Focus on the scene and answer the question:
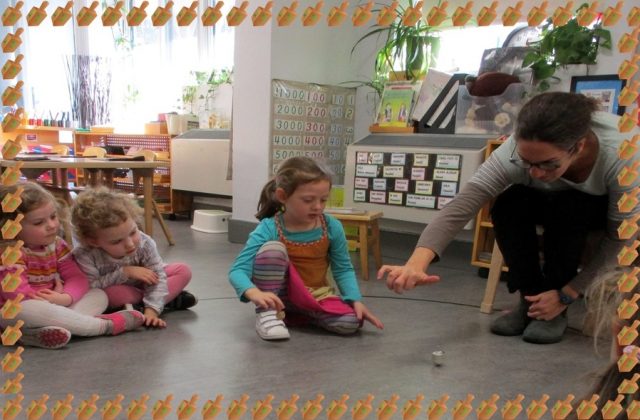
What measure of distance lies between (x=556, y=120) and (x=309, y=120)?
1769 mm

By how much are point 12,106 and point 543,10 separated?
0.41m

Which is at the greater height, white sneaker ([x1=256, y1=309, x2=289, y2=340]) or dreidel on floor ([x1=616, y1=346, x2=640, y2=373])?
dreidel on floor ([x1=616, y1=346, x2=640, y2=373])

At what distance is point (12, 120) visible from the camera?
39 cm

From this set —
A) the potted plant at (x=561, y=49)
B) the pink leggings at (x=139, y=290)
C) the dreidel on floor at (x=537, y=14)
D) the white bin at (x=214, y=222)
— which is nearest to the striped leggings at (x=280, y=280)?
the pink leggings at (x=139, y=290)

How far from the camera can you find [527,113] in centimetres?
96

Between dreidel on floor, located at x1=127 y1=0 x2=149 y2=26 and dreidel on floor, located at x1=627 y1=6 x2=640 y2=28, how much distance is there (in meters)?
0.38

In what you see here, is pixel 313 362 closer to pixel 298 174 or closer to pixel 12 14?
pixel 298 174

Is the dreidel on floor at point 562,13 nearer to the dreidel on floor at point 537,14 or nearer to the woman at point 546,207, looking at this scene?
the dreidel on floor at point 537,14

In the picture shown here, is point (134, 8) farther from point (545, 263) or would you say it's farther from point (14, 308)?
point (545, 263)

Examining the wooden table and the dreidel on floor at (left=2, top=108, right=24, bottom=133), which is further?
the wooden table

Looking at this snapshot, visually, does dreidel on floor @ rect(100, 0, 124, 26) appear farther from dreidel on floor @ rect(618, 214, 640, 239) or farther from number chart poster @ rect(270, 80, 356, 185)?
number chart poster @ rect(270, 80, 356, 185)

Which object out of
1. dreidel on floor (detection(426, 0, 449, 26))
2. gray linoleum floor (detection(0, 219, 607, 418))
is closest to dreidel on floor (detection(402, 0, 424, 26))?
dreidel on floor (detection(426, 0, 449, 26))

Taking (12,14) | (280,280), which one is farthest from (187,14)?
(280,280)

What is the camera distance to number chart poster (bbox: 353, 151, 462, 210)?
218 cm
